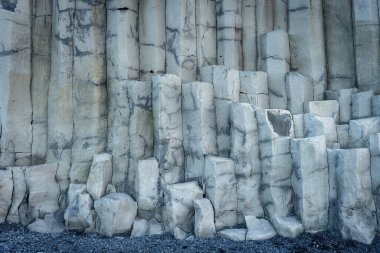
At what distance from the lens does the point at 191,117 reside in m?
6.69

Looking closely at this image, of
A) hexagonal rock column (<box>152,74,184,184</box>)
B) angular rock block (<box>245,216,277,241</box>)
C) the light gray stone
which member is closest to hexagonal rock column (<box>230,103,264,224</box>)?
angular rock block (<box>245,216,277,241</box>)

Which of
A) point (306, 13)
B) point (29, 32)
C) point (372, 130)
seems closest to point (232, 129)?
point (372, 130)

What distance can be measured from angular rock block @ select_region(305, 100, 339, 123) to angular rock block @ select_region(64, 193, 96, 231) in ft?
14.9

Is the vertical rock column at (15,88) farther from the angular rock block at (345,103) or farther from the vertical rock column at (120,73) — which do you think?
the angular rock block at (345,103)

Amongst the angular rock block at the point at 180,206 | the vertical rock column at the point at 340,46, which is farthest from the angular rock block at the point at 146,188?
the vertical rock column at the point at 340,46

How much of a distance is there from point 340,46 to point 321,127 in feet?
7.43

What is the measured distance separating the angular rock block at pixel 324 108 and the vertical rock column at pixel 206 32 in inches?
88.8

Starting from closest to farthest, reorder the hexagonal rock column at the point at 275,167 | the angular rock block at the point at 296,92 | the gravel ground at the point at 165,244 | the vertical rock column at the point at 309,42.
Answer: the gravel ground at the point at 165,244
the hexagonal rock column at the point at 275,167
the angular rock block at the point at 296,92
the vertical rock column at the point at 309,42

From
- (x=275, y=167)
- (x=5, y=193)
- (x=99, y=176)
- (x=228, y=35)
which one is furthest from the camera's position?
(x=228, y=35)

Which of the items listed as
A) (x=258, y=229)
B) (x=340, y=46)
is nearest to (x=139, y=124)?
(x=258, y=229)

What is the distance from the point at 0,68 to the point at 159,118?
11.0 feet

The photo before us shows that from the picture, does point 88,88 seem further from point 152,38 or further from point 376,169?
point 376,169

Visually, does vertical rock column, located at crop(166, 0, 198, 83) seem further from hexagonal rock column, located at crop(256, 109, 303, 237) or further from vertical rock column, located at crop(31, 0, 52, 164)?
vertical rock column, located at crop(31, 0, 52, 164)

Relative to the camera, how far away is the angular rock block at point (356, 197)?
5.60m
